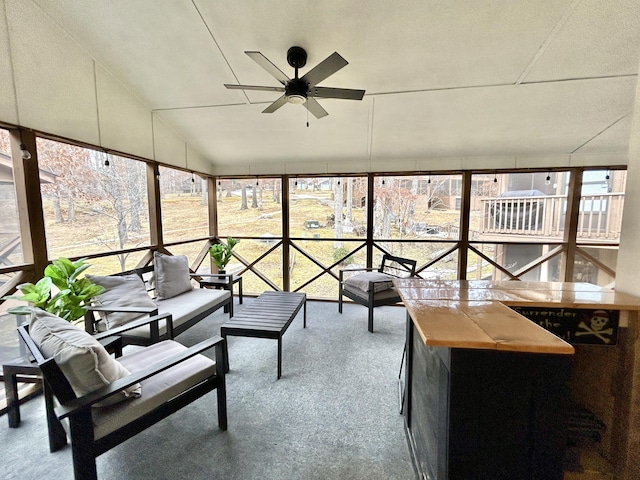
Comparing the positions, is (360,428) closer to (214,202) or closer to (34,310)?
(34,310)

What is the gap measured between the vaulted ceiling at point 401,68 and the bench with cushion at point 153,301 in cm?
212

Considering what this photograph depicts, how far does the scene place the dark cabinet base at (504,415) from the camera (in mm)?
853

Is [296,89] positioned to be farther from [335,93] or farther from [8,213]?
[8,213]

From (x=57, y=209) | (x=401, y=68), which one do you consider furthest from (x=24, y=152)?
(x=401, y=68)

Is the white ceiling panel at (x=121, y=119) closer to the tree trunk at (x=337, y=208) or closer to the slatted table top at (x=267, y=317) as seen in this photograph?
the slatted table top at (x=267, y=317)

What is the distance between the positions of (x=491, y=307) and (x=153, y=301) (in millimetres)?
3254

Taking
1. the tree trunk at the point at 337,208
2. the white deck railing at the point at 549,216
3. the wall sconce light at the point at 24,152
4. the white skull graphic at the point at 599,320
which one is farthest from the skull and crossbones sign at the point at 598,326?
the wall sconce light at the point at 24,152

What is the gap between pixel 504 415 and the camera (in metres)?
0.88

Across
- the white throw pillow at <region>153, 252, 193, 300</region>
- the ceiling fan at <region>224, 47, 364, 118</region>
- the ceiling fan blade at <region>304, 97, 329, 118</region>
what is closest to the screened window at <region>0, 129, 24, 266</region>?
the white throw pillow at <region>153, 252, 193, 300</region>

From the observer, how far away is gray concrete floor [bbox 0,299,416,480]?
1.51m

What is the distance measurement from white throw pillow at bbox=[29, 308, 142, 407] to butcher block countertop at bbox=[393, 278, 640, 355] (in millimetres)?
1565

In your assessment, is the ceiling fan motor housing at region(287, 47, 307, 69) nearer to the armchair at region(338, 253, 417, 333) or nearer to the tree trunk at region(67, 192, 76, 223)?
the armchair at region(338, 253, 417, 333)

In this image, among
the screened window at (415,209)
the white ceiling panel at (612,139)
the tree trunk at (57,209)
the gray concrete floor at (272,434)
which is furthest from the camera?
the screened window at (415,209)

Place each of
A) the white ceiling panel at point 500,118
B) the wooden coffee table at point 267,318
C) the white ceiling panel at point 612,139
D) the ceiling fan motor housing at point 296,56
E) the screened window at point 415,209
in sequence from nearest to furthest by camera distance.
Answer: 1. the ceiling fan motor housing at point 296,56
2. the wooden coffee table at point 267,318
3. the white ceiling panel at point 500,118
4. the white ceiling panel at point 612,139
5. the screened window at point 415,209
